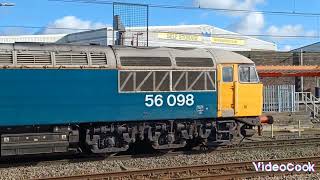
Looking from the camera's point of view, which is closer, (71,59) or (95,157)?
(71,59)

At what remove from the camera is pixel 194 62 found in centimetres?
1564

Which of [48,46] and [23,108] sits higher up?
[48,46]

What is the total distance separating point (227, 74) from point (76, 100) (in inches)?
197

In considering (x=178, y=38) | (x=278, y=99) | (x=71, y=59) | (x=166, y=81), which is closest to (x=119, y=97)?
(x=166, y=81)

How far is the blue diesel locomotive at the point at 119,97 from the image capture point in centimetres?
1348

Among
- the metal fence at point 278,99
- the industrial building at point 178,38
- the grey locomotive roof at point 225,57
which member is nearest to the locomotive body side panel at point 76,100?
the grey locomotive roof at point 225,57

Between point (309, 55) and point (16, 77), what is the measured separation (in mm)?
29727

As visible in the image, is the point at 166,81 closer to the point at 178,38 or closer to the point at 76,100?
the point at 76,100

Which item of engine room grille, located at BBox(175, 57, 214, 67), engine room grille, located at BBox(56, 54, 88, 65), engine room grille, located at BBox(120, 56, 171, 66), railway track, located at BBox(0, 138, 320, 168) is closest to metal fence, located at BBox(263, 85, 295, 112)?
railway track, located at BBox(0, 138, 320, 168)

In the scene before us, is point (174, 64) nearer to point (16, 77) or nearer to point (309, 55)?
point (16, 77)

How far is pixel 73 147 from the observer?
574 inches

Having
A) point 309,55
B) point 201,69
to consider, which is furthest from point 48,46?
point 309,55

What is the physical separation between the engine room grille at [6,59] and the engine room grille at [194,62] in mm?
4950

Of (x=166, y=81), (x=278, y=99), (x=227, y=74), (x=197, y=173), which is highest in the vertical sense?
(x=227, y=74)
